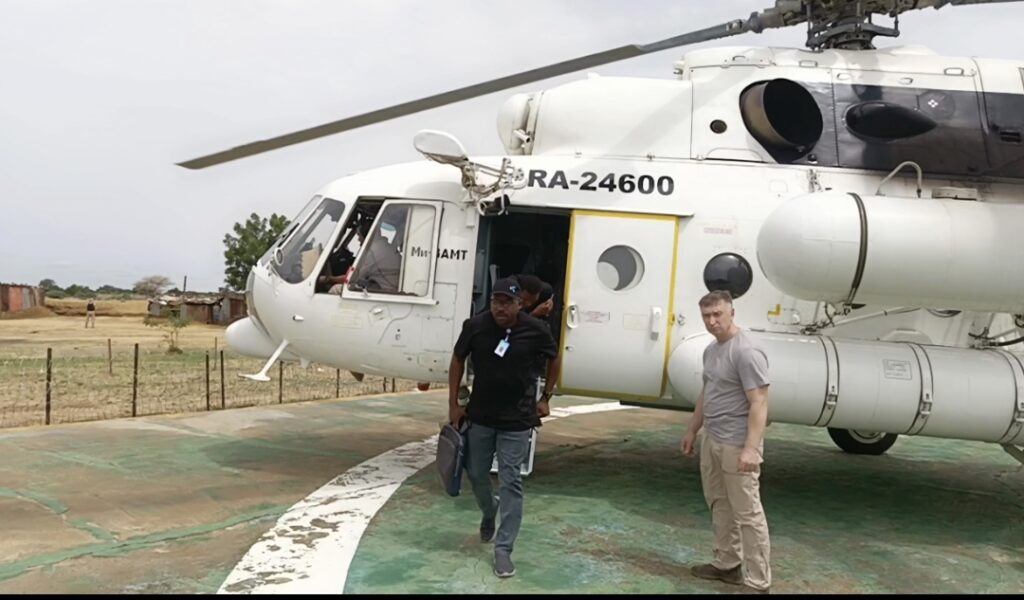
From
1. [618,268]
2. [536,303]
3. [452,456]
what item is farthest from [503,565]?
[618,268]

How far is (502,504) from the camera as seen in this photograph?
4641 mm

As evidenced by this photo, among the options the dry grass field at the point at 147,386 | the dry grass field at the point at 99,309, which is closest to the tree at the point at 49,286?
Result: the dry grass field at the point at 99,309

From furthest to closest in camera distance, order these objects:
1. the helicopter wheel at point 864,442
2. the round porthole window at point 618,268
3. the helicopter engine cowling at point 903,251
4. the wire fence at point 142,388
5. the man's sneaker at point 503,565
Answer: the wire fence at point 142,388, the helicopter wheel at point 864,442, the round porthole window at point 618,268, the helicopter engine cowling at point 903,251, the man's sneaker at point 503,565

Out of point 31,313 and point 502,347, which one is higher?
point 502,347

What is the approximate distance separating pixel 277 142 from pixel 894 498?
21.0ft

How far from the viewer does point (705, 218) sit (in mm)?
6566

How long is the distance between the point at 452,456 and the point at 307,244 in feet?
Result: 10.9

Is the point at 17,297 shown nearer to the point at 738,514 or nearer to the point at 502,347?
the point at 502,347

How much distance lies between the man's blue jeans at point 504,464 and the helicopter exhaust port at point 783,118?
3744mm

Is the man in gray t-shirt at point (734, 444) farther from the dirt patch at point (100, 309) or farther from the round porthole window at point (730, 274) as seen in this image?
the dirt patch at point (100, 309)

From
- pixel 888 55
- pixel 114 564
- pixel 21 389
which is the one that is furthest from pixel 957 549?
pixel 21 389

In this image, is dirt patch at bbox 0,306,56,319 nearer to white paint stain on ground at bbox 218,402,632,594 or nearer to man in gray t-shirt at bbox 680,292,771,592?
white paint stain on ground at bbox 218,402,632,594

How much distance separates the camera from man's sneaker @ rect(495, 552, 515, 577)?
457 centimetres

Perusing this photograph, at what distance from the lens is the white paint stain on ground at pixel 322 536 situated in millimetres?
4397
